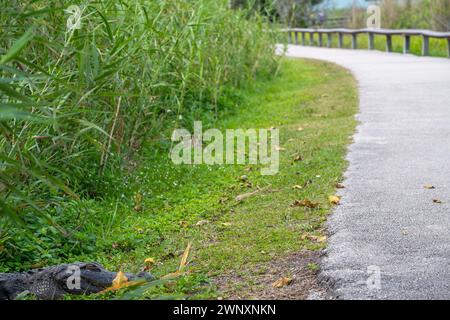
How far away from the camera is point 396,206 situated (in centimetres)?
632

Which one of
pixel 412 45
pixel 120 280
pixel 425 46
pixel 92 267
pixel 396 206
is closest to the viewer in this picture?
pixel 120 280

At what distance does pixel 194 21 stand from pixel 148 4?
2.26 feet

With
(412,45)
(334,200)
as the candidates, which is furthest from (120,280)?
(412,45)

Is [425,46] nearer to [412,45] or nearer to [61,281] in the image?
[412,45]

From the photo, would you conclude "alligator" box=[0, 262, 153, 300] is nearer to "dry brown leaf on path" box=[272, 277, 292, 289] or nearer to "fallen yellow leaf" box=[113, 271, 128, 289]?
"fallen yellow leaf" box=[113, 271, 128, 289]

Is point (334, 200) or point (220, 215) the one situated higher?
point (334, 200)

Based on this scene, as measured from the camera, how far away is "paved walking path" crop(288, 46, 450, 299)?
180 inches

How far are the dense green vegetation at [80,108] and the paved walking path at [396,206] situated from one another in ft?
4.86

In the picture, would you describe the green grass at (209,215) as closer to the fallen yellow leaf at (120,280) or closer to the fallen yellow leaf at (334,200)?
the fallen yellow leaf at (334,200)

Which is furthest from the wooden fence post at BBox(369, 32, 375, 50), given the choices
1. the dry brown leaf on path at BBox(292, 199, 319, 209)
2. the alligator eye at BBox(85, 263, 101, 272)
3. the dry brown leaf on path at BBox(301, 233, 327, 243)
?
the alligator eye at BBox(85, 263, 101, 272)

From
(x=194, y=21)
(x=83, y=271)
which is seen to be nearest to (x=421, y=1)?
(x=194, y=21)

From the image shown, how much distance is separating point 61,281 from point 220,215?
222 centimetres
